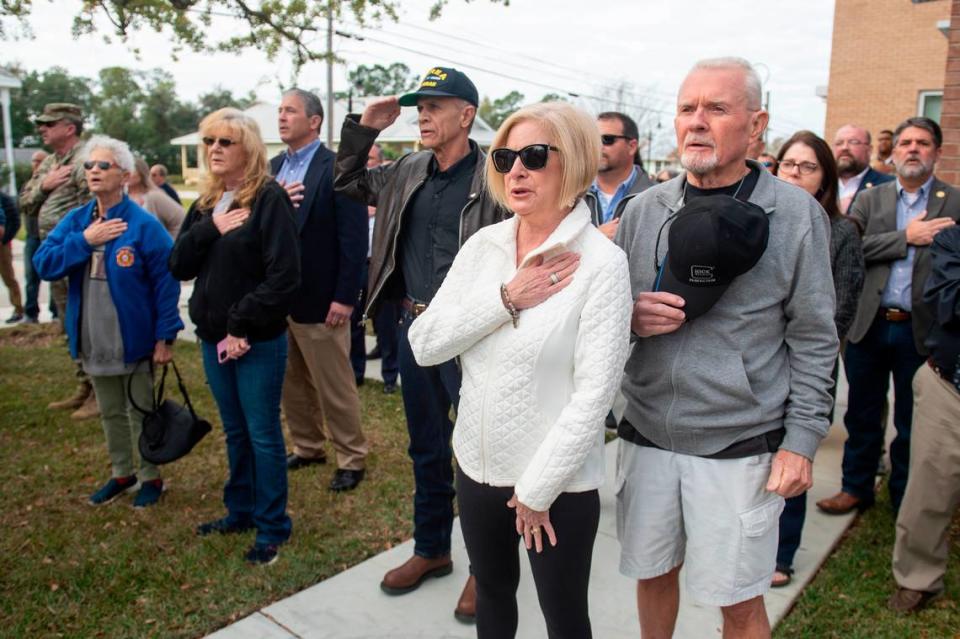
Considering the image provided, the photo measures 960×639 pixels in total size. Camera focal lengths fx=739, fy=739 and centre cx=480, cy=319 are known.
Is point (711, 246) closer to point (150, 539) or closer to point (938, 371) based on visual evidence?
point (938, 371)

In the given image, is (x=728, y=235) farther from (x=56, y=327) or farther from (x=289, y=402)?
(x=56, y=327)

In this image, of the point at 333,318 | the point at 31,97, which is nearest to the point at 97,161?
the point at 333,318

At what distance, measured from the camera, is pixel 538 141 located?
2.12 meters

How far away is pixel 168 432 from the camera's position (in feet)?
13.4

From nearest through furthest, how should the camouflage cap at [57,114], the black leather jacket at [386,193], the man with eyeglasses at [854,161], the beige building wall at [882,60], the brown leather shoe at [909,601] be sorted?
the black leather jacket at [386,193] < the brown leather shoe at [909,601] < the man with eyeglasses at [854,161] < the camouflage cap at [57,114] < the beige building wall at [882,60]

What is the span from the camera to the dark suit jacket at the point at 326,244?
4.56 m

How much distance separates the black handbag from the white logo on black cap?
9.80 ft

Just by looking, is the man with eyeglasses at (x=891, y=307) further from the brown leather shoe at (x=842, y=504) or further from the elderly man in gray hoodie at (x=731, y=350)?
the elderly man in gray hoodie at (x=731, y=350)

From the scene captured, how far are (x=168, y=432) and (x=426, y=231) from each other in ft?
6.49

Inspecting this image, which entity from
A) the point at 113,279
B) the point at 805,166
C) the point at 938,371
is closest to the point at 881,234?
the point at 805,166

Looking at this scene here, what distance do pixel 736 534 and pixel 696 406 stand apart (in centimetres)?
40

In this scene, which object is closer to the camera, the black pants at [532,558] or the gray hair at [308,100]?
the black pants at [532,558]

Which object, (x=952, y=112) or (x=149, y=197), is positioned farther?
(x=149, y=197)

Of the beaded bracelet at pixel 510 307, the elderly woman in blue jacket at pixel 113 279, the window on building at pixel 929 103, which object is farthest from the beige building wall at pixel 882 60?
the beaded bracelet at pixel 510 307
